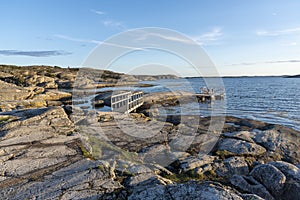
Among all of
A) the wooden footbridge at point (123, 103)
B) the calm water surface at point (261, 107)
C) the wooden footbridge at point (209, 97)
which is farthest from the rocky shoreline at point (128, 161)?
the wooden footbridge at point (209, 97)

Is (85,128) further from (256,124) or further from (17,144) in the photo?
(256,124)

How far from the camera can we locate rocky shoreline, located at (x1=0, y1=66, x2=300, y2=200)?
4.25 metres

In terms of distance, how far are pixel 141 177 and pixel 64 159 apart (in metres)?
2.31

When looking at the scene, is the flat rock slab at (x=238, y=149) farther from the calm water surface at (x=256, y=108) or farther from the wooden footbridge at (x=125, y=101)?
the calm water surface at (x=256, y=108)

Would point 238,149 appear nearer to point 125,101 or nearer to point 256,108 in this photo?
point 125,101

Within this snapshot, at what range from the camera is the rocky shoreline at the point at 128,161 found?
425 cm

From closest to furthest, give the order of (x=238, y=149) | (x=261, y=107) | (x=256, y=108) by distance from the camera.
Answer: (x=238, y=149), (x=256, y=108), (x=261, y=107)

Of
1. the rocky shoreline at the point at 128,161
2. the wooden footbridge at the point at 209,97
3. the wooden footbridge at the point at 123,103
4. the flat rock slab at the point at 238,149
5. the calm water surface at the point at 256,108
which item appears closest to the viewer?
the rocky shoreline at the point at 128,161

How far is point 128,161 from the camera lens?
6.21 metres

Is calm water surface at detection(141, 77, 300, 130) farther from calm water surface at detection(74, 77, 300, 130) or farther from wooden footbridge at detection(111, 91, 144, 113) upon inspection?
wooden footbridge at detection(111, 91, 144, 113)

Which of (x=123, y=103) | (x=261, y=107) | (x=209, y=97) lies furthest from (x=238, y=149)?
(x=209, y=97)

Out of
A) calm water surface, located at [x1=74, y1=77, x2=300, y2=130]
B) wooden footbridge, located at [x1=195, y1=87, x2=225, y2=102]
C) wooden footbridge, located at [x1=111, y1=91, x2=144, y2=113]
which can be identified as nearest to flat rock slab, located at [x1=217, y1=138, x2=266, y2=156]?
wooden footbridge, located at [x1=111, y1=91, x2=144, y2=113]

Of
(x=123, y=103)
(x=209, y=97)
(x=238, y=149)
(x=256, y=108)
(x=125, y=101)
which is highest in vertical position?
(x=125, y=101)

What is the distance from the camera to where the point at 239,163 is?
7.44m
